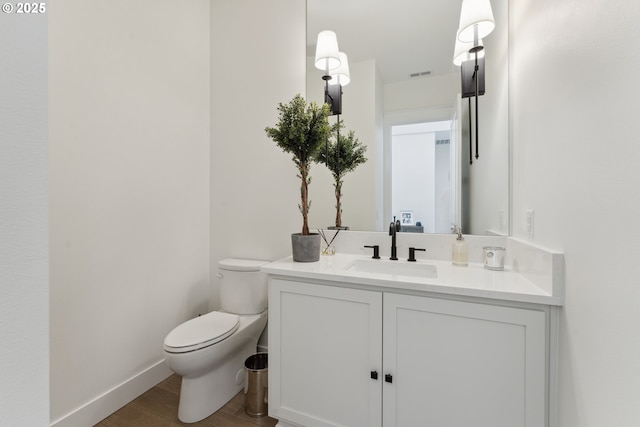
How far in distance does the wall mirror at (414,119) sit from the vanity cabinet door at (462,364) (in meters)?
0.62

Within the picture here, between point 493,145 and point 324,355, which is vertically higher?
point 493,145

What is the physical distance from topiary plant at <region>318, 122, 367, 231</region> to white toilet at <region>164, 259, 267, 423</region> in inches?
29.8

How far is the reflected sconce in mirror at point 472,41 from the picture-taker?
135cm

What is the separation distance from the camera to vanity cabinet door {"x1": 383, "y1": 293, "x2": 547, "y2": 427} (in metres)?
1.01

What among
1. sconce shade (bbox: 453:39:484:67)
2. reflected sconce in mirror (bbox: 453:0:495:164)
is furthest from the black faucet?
sconce shade (bbox: 453:39:484:67)

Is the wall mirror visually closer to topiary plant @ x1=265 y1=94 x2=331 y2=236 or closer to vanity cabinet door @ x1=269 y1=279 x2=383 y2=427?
topiary plant @ x1=265 y1=94 x2=331 y2=236

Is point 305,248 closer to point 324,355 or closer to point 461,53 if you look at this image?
point 324,355

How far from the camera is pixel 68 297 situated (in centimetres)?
144

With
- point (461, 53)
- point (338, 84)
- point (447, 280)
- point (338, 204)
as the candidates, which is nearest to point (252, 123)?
point (338, 84)

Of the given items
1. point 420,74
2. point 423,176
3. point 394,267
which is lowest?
point 394,267

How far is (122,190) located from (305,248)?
115 cm

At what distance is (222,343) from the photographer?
1580 mm

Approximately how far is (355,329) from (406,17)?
5.89ft

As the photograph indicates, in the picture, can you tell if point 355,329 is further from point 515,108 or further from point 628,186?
point 515,108
